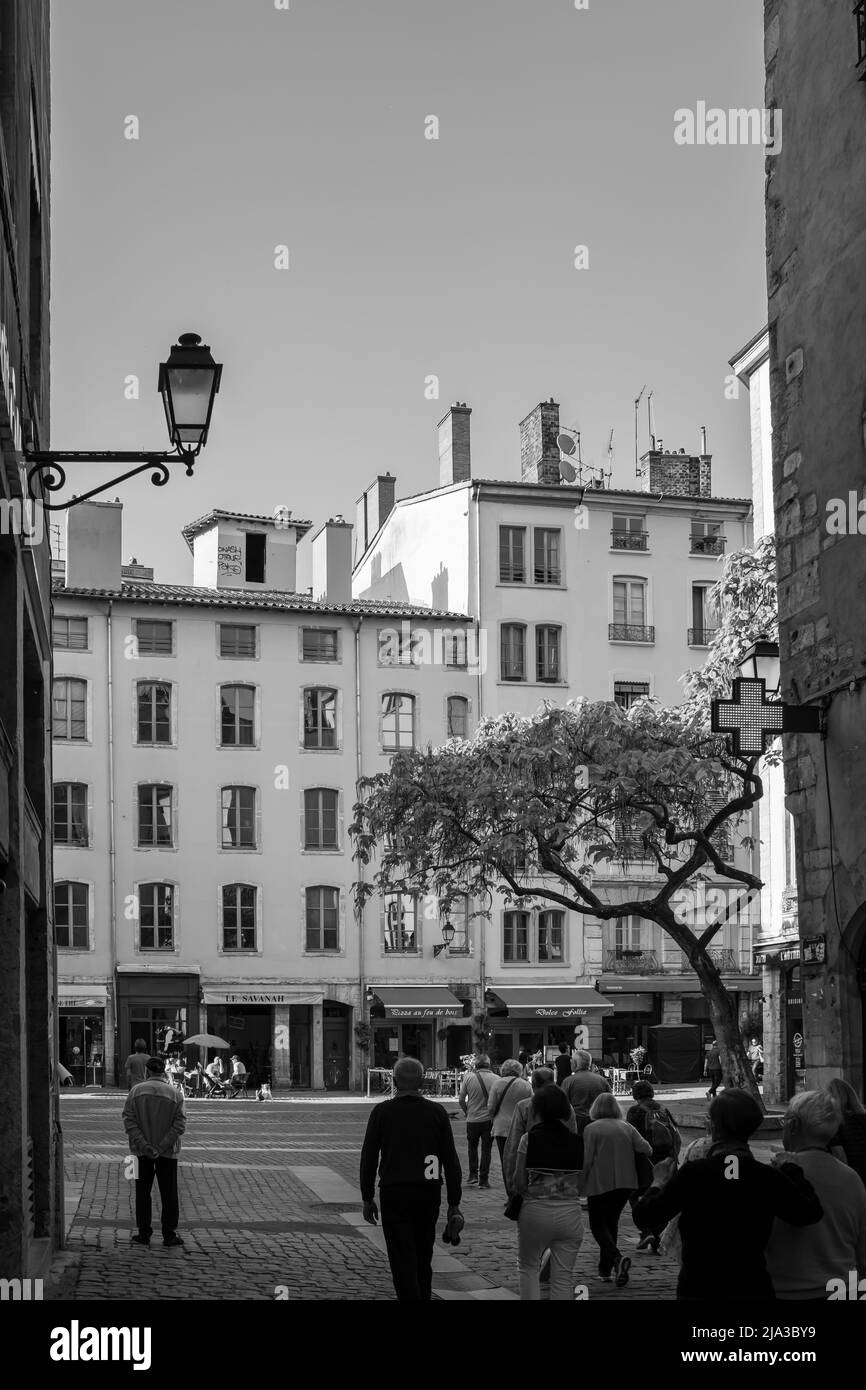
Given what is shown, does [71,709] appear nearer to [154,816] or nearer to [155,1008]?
[154,816]

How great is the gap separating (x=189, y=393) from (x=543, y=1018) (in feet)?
134

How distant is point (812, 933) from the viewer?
14.2 m

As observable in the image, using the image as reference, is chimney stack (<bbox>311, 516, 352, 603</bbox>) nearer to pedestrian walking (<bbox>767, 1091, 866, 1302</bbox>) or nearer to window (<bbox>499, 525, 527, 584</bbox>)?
window (<bbox>499, 525, 527, 584</bbox>)

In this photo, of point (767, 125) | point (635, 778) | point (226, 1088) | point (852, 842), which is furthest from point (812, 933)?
point (226, 1088)

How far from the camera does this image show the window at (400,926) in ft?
162

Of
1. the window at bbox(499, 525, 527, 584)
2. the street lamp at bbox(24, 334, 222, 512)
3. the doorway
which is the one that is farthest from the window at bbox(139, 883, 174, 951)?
the street lamp at bbox(24, 334, 222, 512)

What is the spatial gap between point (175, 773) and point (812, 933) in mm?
35686

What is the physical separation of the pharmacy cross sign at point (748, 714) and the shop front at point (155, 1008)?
34432 millimetres

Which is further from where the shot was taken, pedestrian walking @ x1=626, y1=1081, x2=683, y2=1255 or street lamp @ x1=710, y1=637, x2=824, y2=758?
pedestrian walking @ x1=626, y1=1081, x2=683, y2=1255

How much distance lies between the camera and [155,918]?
1868 inches

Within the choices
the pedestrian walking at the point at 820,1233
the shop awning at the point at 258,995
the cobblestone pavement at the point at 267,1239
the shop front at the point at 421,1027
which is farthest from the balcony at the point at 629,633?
the pedestrian walking at the point at 820,1233

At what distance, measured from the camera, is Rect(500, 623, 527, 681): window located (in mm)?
51938

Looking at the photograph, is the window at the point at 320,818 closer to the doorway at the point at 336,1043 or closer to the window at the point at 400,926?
the window at the point at 400,926

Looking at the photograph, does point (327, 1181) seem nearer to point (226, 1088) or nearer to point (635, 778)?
point (635, 778)
